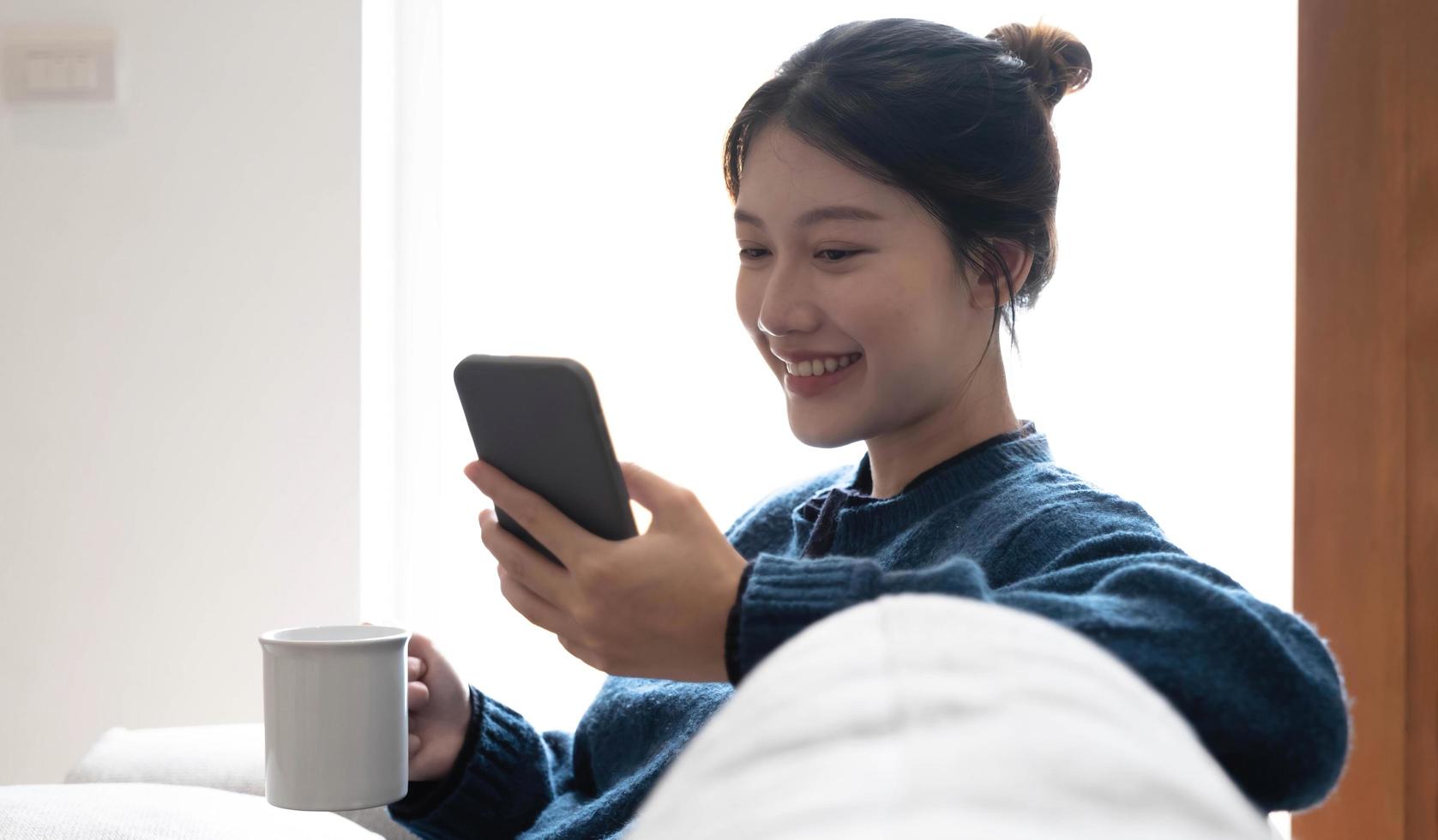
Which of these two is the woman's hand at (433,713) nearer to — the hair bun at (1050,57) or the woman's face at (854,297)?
the woman's face at (854,297)

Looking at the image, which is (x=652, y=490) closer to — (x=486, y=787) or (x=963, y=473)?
(x=963, y=473)

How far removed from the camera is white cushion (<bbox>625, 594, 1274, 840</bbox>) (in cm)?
31

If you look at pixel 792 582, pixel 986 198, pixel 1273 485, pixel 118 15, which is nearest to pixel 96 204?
pixel 118 15

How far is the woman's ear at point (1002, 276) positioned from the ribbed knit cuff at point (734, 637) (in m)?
0.42

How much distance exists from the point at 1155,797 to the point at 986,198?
709 millimetres

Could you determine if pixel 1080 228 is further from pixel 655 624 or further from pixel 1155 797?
pixel 1155 797

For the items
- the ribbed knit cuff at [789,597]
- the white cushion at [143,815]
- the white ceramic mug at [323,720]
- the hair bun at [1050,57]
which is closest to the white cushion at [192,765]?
the white cushion at [143,815]

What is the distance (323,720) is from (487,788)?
0.30 metres

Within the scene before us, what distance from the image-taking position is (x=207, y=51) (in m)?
1.95

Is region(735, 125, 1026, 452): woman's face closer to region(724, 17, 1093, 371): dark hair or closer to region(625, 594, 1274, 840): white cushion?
region(724, 17, 1093, 371): dark hair

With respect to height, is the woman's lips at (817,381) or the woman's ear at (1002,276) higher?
the woman's ear at (1002,276)

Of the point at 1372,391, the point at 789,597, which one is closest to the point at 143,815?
the point at 789,597

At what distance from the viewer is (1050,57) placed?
3.37 ft

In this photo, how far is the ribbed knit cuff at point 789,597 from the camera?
64 centimetres
